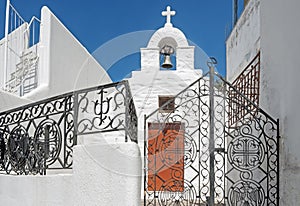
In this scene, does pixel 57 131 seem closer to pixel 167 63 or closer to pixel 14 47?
pixel 14 47

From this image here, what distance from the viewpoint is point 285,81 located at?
4246mm

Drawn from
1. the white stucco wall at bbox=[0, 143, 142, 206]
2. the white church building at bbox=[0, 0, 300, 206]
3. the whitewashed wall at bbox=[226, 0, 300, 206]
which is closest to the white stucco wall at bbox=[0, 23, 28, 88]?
the white church building at bbox=[0, 0, 300, 206]

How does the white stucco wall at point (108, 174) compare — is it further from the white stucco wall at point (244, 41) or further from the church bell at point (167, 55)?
the church bell at point (167, 55)

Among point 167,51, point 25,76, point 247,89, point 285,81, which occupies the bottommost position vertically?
point 285,81

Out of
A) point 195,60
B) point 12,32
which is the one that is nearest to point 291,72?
point 12,32

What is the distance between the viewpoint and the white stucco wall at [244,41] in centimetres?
622

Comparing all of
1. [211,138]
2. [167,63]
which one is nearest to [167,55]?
[167,63]

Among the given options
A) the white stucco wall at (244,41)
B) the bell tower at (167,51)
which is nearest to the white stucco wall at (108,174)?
the white stucco wall at (244,41)

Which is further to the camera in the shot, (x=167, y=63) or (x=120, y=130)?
(x=167, y=63)

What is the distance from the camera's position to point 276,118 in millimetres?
4500

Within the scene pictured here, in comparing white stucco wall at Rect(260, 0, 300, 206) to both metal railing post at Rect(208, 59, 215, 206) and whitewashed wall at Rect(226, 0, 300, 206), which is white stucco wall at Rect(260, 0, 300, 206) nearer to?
whitewashed wall at Rect(226, 0, 300, 206)

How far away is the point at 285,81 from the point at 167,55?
216 inches

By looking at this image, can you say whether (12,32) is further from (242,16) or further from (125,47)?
(242,16)

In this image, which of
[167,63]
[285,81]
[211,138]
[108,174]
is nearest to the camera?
[108,174]
